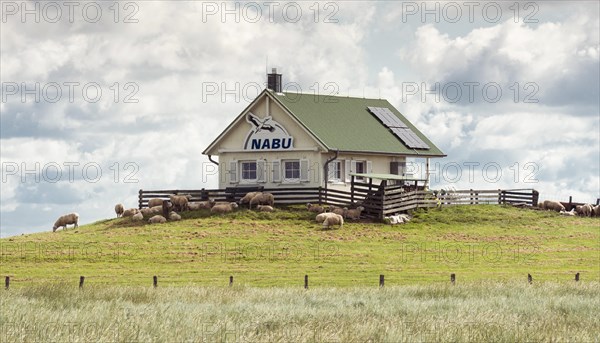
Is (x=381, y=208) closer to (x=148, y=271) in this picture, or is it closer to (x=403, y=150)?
(x=403, y=150)

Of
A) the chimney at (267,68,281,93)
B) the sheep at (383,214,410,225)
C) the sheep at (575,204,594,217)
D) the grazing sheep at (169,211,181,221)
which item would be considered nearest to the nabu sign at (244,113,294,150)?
the chimney at (267,68,281,93)

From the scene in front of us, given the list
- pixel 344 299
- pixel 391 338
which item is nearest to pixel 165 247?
pixel 344 299

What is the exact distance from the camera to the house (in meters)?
56.1

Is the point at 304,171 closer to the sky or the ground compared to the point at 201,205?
closer to the sky

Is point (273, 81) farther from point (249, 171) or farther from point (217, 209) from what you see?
point (217, 209)

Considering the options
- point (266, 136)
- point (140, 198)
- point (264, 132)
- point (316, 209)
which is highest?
point (264, 132)

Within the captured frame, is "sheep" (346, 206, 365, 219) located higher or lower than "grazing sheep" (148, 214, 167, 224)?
higher

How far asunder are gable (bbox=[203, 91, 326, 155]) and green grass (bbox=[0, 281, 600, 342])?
26.0 m

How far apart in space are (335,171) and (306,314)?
3461 cm

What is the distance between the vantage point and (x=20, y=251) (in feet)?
145

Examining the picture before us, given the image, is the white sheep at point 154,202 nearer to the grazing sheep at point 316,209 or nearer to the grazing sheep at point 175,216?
the grazing sheep at point 175,216

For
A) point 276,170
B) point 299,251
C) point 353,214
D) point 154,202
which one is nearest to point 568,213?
point 353,214

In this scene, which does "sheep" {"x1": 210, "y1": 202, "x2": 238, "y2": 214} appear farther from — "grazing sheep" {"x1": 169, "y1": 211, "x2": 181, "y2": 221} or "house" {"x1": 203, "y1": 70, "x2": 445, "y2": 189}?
"house" {"x1": 203, "y1": 70, "x2": 445, "y2": 189}

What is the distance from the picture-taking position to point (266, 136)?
5747 centimetres
